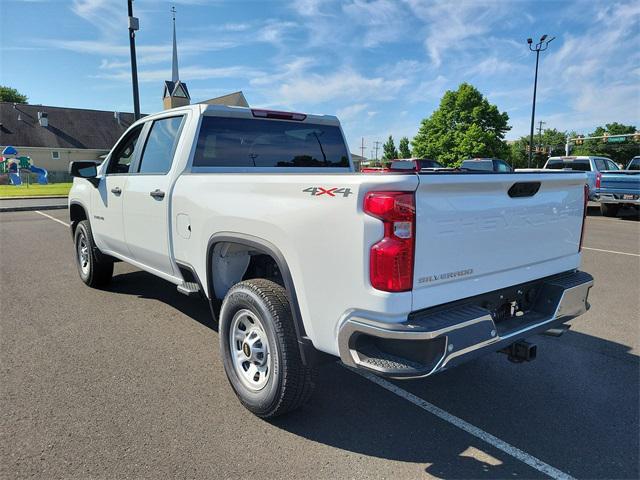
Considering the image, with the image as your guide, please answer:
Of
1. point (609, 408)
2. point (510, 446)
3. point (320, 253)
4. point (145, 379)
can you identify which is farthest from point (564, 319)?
point (145, 379)

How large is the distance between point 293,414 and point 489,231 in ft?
5.61

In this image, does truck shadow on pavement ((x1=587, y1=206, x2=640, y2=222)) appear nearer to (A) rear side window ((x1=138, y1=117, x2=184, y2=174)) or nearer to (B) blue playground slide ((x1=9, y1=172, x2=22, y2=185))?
(A) rear side window ((x1=138, y1=117, x2=184, y2=174))

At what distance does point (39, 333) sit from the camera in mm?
4492

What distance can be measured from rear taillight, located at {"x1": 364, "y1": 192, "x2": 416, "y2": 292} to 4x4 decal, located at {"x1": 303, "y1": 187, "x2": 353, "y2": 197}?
0.12m

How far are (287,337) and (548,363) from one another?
247cm

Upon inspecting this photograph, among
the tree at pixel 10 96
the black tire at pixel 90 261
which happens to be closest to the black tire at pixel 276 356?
the black tire at pixel 90 261

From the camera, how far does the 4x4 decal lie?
7.72 feet

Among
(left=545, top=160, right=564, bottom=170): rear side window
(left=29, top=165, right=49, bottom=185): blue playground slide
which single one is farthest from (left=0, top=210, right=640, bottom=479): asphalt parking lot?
(left=29, top=165, right=49, bottom=185): blue playground slide

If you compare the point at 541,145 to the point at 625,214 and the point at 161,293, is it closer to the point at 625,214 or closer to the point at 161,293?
the point at 625,214

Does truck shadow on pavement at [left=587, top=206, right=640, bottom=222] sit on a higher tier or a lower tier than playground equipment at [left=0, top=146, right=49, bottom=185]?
lower

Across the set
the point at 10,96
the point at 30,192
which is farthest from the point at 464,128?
the point at 10,96

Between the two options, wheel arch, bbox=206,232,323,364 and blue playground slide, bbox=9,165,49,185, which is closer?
wheel arch, bbox=206,232,323,364

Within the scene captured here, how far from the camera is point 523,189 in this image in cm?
280

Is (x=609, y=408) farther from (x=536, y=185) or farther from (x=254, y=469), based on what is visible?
(x=254, y=469)
